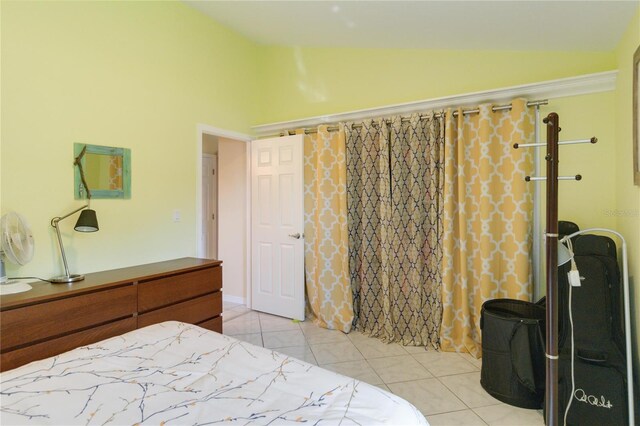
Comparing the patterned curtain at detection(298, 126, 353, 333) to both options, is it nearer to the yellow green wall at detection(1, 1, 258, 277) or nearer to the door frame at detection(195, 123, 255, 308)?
the door frame at detection(195, 123, 255, 308)

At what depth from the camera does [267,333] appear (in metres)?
3.27

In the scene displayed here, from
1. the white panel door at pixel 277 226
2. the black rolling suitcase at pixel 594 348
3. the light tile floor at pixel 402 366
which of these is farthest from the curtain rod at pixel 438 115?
the light tile floor at pixel 402 366

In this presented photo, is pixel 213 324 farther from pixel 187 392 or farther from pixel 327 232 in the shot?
pixel 187 392

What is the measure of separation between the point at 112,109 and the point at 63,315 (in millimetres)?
1594

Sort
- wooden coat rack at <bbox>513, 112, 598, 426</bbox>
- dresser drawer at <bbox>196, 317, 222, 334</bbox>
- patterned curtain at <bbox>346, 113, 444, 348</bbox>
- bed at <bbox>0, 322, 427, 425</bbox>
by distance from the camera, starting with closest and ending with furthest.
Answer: bed at <bbox>0, 322, 427, 425</bbox>, wooden coat rack at <bbox>513, 112, 598, 426</bbox>, dresser drawer at <bbox>196, 317, 222, 334</bbox>, patterned curtain at <bbox>346, 113, 444, 348</bbox>

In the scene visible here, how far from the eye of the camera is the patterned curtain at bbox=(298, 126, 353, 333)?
330 centimetres

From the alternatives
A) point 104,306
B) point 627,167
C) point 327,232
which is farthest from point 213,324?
point 627,167

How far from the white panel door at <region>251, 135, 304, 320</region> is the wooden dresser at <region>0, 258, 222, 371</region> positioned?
94cm

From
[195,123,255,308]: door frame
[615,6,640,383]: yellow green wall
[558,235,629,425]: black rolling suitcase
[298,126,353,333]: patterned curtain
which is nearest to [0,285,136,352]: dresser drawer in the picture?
[195,123,255,308]: door frame

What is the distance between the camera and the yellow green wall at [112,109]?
2037 millimetres

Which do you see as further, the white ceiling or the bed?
the white ceiling

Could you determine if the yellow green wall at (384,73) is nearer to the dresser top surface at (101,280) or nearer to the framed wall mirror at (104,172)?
the framed wall mirror at (104,172)

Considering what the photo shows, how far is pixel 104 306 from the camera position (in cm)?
204

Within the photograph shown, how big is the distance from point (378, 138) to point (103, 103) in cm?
241
